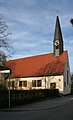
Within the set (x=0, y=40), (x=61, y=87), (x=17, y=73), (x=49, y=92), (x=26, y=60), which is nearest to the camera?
(x=0, y=40)

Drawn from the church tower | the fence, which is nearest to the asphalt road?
the fence

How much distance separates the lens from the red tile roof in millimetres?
45219

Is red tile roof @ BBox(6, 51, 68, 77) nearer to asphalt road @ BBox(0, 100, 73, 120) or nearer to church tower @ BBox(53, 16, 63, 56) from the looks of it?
church tower @ BBox(53, 16, 63, 56)

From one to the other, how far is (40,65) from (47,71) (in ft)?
12.3

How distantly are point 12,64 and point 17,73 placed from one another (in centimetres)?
592

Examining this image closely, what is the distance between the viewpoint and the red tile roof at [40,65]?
1780 inches

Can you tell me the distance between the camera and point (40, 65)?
161 feet

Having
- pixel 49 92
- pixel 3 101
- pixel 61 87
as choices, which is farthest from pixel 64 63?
pixel 3 101

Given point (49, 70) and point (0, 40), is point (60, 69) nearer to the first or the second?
point (49, 70)

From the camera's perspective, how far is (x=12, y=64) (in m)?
56.3

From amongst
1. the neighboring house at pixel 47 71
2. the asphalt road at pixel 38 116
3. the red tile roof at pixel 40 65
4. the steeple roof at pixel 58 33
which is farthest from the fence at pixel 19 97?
the steeple roof at pixel 58 33

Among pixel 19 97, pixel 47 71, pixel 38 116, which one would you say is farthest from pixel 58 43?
pixel 38 116

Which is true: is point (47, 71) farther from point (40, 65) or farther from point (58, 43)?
point (58, 43)

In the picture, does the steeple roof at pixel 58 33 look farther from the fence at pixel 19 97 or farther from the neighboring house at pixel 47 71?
the fence at pixel 19 97
